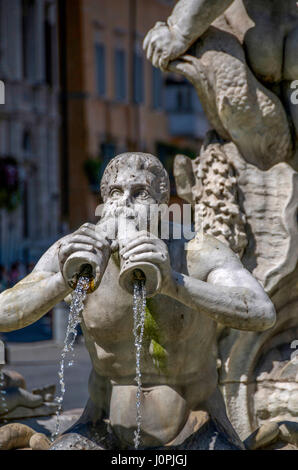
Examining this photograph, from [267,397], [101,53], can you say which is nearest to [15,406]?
[267,397]

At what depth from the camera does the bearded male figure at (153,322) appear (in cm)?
440

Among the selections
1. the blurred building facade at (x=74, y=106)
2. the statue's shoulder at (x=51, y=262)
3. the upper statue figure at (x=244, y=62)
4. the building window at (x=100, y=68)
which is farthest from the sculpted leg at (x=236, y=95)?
the building window at (x=100, y=68)

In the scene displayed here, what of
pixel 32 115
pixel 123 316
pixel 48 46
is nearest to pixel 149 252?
pixel 123 316

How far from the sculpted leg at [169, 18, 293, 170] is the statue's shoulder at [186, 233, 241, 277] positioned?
1649mm

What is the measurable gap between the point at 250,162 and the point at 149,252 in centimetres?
224

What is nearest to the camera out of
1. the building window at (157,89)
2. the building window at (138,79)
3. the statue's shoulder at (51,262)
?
the statue's shoulder at (51,262)

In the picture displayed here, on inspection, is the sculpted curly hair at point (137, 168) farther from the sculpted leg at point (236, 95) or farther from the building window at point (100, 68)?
the building window at point (100, 68)

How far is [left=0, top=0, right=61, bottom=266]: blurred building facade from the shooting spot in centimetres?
3188

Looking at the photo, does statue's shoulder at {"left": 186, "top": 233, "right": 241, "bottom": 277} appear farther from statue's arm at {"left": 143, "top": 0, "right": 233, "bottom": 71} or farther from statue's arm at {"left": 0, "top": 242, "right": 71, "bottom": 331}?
statue's arm at {"left": 143, "top": 0, "right": 233, "bottom": 71}

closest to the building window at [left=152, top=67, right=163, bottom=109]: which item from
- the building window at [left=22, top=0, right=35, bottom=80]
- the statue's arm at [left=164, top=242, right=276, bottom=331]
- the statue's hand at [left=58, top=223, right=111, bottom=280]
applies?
the building window at [left=22, top=0, right=35, bottom=80]

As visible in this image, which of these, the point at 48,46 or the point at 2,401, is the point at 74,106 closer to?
the point at 48,46

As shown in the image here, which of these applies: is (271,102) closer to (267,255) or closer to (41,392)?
(267,255)

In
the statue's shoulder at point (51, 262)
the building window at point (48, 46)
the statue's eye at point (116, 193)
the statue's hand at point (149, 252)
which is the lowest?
the statue's shoulder at point (51, 262)

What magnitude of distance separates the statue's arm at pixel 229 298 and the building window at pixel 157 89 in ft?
128
